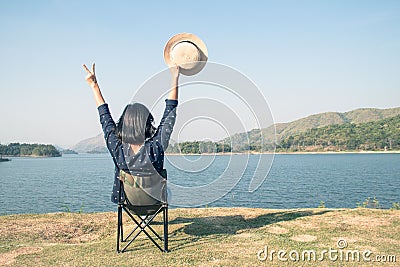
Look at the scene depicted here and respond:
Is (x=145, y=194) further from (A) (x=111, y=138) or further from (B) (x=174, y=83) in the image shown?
(B) (x=174, y=83)

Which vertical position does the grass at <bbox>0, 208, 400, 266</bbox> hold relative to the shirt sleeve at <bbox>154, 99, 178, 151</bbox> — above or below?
below

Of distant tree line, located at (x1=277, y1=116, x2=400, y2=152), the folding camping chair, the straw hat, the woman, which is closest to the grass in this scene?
the folding camping chair

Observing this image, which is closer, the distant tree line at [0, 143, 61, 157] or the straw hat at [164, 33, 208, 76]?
the straw hat at [164, 33, 208, 76]

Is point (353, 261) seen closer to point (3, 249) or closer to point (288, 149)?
point (3, 249)

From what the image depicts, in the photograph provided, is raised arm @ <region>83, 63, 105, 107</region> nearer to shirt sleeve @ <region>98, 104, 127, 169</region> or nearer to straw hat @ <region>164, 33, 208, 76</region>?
shirt sleeve @ <region>98, 104, 127, 169</region>

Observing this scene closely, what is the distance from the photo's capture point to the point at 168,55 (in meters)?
5.49

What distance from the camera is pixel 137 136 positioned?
16.4 ft

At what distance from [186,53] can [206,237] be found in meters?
2.78

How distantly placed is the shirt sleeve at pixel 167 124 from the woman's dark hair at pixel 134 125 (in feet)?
0.65

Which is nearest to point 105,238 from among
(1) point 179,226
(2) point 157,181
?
(1) point 179,226

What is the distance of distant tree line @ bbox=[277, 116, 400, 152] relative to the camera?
12156 centimetres

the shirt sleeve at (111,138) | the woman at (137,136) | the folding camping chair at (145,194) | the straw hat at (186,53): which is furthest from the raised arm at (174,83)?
the folding camping chair at (145,194)

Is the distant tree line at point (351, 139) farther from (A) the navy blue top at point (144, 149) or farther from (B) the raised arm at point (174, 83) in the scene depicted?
(A) the navy blue top at point (144, 149)

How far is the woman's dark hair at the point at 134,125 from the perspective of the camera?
16.3 ft
